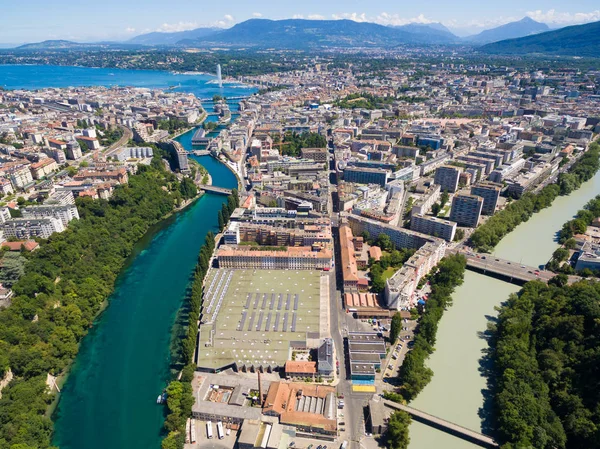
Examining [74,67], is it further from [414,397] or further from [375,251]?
[414,397]

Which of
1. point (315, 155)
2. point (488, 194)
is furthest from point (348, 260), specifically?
point (315, 155)

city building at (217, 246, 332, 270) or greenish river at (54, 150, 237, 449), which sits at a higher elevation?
city building at (217, 246, 332, 270)

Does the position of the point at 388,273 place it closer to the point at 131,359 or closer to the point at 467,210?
the point at 467,210

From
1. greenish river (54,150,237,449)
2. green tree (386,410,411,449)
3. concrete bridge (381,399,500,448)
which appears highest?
green tree (386,410,411,449)

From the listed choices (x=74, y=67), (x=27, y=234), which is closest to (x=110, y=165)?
(x=27, y=234)

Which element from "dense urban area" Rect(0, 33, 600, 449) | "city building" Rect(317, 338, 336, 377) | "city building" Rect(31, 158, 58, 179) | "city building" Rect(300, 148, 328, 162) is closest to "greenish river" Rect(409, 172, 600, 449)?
"dense urban area" Rect(0, 33, 600, 449)

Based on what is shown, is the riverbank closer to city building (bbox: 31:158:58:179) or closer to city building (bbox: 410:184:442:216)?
city building (bbox: 410:184:442:216)

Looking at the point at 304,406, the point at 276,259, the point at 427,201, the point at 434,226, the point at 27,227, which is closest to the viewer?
the point at 304,406
